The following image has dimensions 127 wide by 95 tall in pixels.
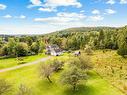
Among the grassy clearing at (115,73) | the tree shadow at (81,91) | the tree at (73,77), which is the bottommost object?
the tree shadow at (81,91)

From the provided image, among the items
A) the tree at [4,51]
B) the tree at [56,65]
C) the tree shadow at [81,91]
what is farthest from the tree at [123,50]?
the tree at [4,51]

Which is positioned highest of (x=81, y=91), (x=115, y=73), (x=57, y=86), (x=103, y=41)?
(x=103, y=41)

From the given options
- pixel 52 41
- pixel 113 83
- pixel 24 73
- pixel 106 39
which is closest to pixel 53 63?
pixel 24 73

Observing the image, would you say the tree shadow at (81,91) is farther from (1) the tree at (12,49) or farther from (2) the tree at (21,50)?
(1) the tree at (12,49)

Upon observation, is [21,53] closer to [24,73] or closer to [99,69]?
[24,73]

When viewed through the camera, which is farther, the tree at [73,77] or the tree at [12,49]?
the tree at [12,49]

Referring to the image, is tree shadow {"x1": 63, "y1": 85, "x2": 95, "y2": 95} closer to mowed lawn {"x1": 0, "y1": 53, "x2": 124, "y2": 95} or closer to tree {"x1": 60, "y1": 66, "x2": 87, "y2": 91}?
mowed lawn {"x1": 0, "y1": 53, "x2": 124, "y2": 95}

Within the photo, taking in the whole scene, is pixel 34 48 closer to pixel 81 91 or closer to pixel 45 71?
pixel 45 71

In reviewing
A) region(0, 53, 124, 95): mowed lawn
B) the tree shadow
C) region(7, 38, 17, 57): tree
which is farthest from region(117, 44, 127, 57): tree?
region(7, 38, 17, 57): tree

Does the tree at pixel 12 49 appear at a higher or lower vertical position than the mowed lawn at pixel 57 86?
higher

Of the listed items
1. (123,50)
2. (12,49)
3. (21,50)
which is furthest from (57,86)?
(12,49)

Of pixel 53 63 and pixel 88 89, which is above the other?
pixel 53 63
